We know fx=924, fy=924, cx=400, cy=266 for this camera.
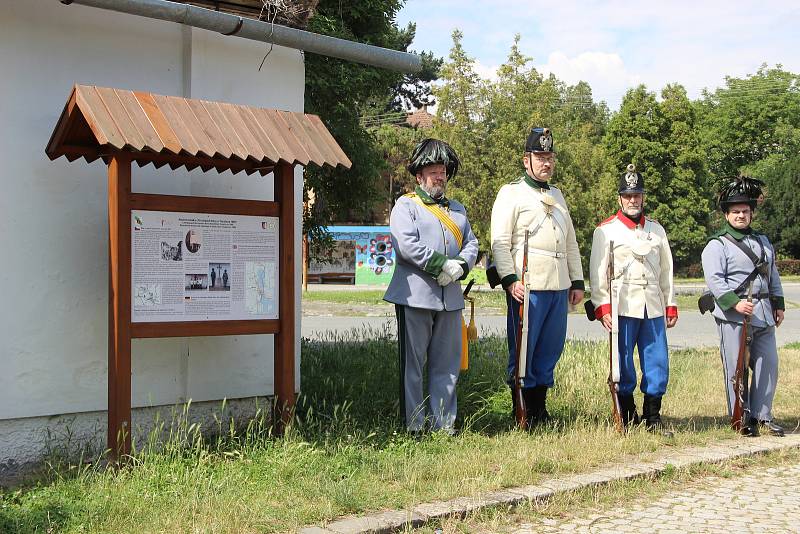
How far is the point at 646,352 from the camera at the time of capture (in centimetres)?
725

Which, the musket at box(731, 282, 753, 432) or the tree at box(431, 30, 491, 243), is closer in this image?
the musket at box(731, 282, 753, 432)

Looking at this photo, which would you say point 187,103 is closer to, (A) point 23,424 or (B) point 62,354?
(B) point 62,354

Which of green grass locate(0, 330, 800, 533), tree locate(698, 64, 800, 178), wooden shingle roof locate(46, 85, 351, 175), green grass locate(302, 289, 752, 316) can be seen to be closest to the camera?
green grass locate(0, 330, 800, 533)

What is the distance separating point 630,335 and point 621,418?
0.65m

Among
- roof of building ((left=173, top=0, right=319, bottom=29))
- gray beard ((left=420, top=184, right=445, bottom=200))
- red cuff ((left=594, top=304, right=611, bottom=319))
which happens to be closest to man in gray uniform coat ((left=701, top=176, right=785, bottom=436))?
red cuff ((left=594, top=304, right=611, bottom=319))

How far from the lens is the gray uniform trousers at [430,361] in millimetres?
6715

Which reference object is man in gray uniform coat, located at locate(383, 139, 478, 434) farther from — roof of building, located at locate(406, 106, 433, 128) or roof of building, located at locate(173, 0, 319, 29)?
roof of building, located at locate(406, 106, 433, 128)

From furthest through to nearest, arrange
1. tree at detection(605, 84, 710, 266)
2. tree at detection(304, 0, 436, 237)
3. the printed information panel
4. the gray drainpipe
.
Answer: tree at detection(605, 84, 710, 266), tree at detection(304, 0, 436, 237), the gray drainpipe, the printed information panel

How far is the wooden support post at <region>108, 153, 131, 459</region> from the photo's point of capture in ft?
18.1

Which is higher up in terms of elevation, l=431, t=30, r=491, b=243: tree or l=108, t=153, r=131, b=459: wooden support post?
l=431, t=30, r=491, b=243: tree

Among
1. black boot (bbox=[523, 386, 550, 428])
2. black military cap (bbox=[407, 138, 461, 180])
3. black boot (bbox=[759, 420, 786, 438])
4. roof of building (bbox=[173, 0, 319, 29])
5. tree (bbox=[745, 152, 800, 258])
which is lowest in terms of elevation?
black boot (bbox=[759, 420, 786, 438])

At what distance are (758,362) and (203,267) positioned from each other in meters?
4.47

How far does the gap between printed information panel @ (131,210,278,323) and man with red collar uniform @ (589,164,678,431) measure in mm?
2633

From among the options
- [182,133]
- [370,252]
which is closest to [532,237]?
[182,133]
